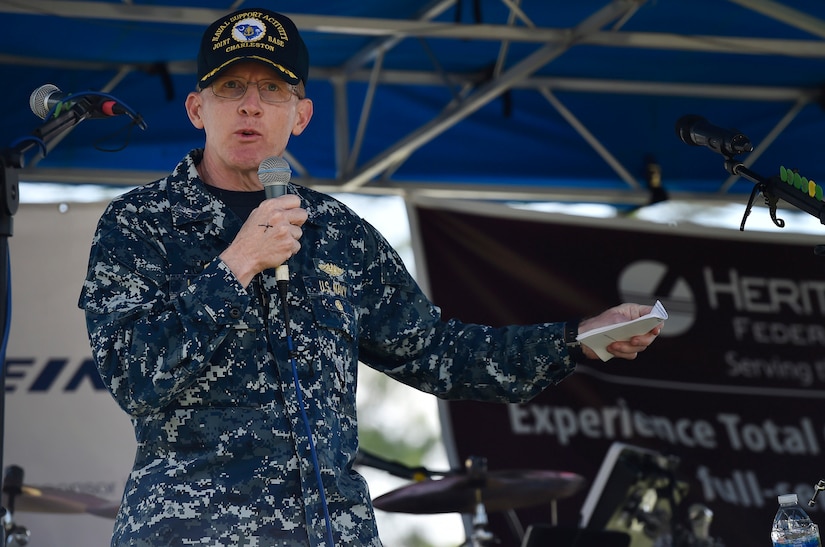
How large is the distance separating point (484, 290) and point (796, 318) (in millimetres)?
1793

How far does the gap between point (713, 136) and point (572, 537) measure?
2.12m

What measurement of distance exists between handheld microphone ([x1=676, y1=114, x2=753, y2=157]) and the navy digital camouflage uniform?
0.55 m

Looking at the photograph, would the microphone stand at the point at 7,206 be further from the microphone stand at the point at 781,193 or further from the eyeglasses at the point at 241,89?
the microphone stand at the point at 781,193

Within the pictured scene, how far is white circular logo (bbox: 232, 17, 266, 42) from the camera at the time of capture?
2428 mm

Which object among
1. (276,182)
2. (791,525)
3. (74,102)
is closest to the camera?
(276,182)

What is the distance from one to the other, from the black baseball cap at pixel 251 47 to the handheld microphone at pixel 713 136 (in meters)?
0.86

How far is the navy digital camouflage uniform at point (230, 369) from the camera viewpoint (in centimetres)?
205

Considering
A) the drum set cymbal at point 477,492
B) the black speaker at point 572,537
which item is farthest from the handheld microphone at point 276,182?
the drum set cymbal at point 477,492

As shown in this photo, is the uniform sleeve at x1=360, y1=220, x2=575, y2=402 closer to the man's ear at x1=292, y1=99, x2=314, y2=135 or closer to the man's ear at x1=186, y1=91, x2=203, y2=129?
the man's ear at x1=292, y1=99, x2=314, y2=135

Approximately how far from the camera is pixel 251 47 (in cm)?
241

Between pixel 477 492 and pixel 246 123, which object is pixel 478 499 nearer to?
pixel 477 492

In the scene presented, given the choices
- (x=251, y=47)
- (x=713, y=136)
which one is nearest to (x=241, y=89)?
(x=251, y=47)

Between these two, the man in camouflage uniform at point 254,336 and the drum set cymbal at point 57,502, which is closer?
the man in camouflage uniform at point 254,336

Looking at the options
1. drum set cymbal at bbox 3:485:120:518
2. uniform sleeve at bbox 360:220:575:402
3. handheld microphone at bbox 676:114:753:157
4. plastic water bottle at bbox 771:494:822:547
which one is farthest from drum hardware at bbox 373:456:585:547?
handheld microphone at bbox 676:114:753:157
